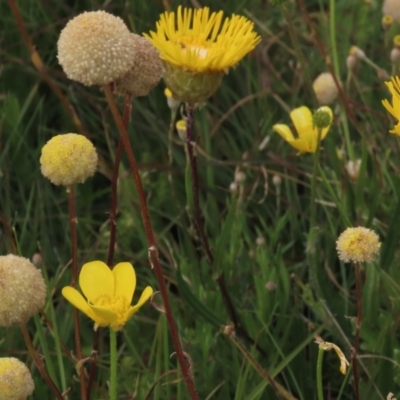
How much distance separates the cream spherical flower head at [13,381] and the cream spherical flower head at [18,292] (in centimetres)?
4

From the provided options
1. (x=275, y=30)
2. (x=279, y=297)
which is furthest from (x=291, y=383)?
(x=275, y=30)

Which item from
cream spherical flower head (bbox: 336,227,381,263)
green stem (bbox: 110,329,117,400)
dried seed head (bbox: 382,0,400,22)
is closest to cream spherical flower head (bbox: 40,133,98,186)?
green stem (bbox: 110,329,117,400)

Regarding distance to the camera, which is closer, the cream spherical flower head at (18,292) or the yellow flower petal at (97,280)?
the cream spherical flower head at (18,292)

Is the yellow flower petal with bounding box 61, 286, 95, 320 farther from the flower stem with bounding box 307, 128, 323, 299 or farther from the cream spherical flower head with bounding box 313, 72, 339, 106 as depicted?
the cream spherical flower head with bounding box 313, 72, 339, 106

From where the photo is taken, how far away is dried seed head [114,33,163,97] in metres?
0.85

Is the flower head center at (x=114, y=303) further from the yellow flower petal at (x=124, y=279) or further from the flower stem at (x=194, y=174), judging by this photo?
the flower stem at (x=194, y=174)

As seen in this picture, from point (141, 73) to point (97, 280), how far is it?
24 cm

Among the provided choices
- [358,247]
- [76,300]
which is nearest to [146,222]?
[76,300]

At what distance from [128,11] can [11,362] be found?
1189mm

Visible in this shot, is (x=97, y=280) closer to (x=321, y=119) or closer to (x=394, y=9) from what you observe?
(x=321, y=119)

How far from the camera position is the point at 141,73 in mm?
851

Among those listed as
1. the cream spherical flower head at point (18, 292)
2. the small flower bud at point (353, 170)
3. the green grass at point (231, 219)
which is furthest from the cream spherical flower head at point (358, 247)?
the small flower bud at point (353, 170)

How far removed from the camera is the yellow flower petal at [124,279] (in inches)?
34.9

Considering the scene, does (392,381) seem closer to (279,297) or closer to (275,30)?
(279,297)
